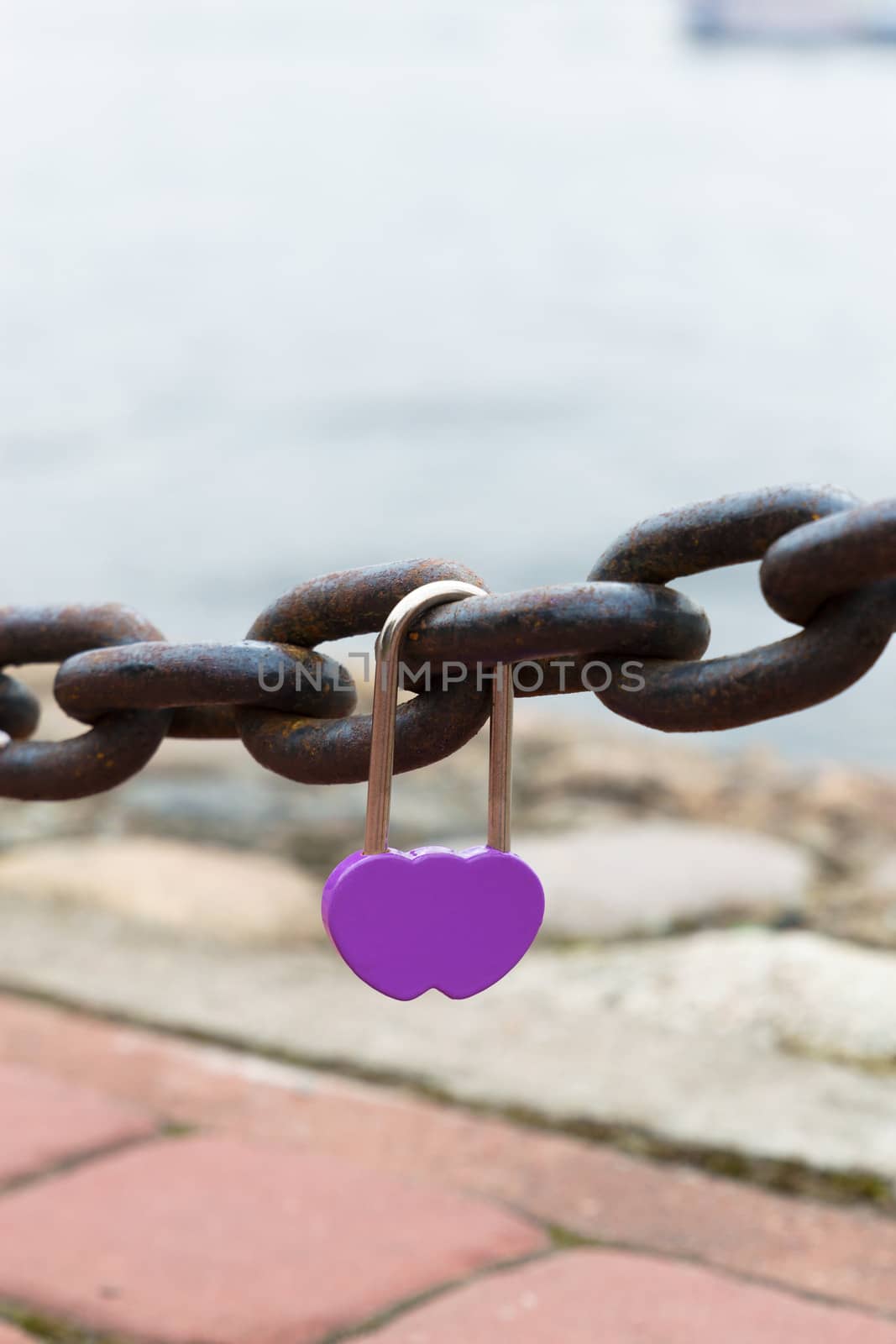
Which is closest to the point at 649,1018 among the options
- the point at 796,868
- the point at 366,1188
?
the point at 366,1188

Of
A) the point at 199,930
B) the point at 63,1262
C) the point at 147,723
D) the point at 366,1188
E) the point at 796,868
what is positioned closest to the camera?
the point at 147,723

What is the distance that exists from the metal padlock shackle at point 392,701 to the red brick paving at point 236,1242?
503 millimetres

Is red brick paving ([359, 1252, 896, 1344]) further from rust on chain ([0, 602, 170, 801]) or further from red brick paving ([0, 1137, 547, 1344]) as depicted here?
rust on chain ([0, 602, 170, 801])

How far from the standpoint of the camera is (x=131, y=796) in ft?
8.89

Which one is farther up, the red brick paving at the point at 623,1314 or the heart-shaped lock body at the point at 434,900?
the heart-shaped lock body at the point at 434,900

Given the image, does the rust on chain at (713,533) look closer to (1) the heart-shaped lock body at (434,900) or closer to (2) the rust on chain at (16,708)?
(1) the heart-shaped lock body at (434,900)

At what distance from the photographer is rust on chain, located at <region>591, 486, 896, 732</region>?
52 centimetres

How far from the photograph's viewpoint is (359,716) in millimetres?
621

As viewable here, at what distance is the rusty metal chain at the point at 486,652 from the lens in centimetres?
52

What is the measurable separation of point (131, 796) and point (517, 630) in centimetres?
226

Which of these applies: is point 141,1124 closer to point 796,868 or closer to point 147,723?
point 147,723

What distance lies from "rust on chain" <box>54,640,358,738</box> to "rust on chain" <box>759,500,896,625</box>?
20cm

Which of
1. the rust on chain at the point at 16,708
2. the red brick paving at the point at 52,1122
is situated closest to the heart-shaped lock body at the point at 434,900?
the rust on chain at the point at 16,708

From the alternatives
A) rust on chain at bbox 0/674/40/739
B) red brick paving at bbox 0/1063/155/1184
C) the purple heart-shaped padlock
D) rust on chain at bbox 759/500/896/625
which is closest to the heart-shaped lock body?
the purple heart-shaped padlock
